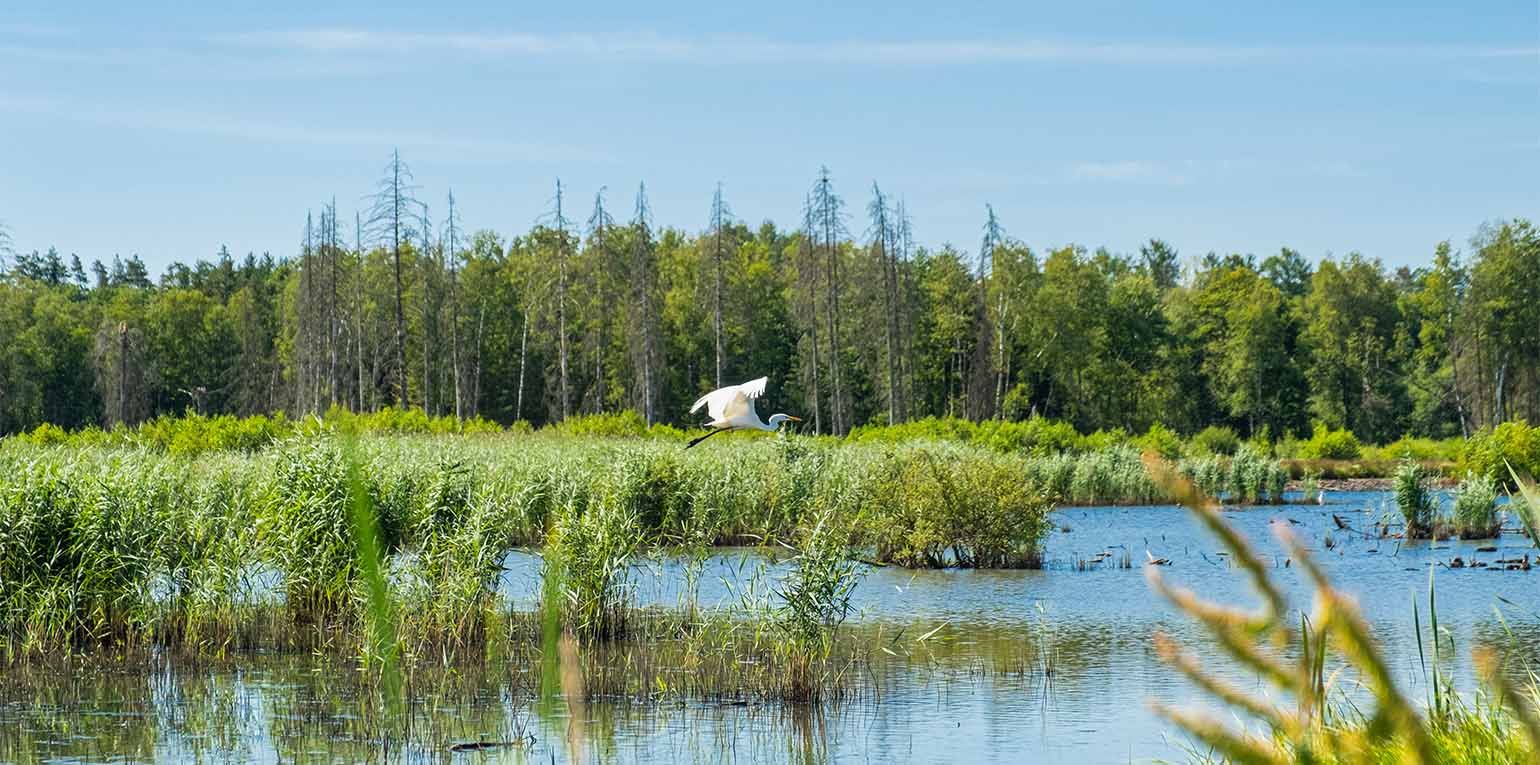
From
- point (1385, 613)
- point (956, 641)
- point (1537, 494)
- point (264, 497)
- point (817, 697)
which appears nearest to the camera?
point (1537, 494)

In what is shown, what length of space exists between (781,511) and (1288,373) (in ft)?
179

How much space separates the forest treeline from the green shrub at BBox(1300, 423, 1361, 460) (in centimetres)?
1179

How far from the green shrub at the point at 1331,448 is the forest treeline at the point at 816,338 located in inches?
464

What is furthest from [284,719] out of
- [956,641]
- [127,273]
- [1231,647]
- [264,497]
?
[127,273]

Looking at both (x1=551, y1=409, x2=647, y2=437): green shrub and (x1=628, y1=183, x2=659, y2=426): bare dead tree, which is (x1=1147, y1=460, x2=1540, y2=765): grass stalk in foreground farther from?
(x1=628, y1=183, x2=659, y2=426): bare dead tree

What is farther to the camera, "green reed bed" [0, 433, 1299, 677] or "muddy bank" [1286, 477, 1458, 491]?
"muddy bank" [1286, 477, 1458, 491]

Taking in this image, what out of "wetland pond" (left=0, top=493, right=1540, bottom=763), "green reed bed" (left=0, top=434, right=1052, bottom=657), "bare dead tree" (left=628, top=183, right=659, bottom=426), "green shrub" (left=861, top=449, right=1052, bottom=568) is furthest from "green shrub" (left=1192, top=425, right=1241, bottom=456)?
"green reed bed" (left=0, top=434, right=1052, bottom=657)

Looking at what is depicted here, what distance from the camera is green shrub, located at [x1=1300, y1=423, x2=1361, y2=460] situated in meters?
54.0

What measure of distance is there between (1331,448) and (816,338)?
19972 millimetres

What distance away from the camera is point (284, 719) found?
10688mm

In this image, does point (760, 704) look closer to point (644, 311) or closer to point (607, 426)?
point (607, 426)

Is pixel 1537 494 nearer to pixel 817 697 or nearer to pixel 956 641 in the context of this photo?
pixel 817 697

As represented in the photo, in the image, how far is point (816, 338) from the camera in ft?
201

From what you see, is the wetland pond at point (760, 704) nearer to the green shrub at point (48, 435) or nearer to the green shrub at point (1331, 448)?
the green shrub at point (48, 435)
